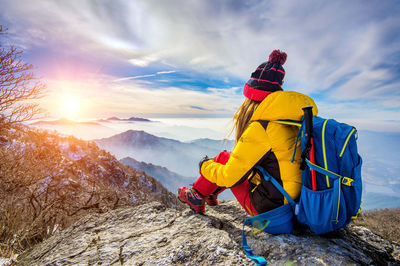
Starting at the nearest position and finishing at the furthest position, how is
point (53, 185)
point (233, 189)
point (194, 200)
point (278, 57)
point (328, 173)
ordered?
point (328, 173) < point (278, 57) < point (233, 189) < point (194, 200) < point (53, 185)

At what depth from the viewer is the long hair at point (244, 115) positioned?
122 inches

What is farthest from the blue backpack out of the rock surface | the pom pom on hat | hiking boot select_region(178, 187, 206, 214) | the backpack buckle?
hiking boot select_region(178, 187, 206, 214)

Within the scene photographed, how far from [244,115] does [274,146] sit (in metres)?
0.83

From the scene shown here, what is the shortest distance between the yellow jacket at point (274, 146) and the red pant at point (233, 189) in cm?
58

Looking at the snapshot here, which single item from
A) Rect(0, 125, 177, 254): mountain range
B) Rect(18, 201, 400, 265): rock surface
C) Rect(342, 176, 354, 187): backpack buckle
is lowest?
Rect(0, 125, 177, 254): mountain range

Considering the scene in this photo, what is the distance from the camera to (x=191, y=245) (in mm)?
2787

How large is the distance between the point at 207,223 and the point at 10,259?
12.0 feet

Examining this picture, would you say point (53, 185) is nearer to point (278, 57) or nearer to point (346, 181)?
point (278, 57)

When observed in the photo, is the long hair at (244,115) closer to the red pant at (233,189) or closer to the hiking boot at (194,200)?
the red pant at (233,189)

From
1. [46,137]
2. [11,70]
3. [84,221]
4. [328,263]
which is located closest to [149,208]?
[84,221]

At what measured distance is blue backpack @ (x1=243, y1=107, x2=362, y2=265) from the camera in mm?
2242

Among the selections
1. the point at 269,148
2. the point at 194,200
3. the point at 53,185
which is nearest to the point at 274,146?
the point at 269,148

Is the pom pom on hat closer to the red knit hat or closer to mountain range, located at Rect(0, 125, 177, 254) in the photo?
the red knit hat

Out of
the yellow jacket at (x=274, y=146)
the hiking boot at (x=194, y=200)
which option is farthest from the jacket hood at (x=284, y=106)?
the hiking boot at (x=194, y=200)
